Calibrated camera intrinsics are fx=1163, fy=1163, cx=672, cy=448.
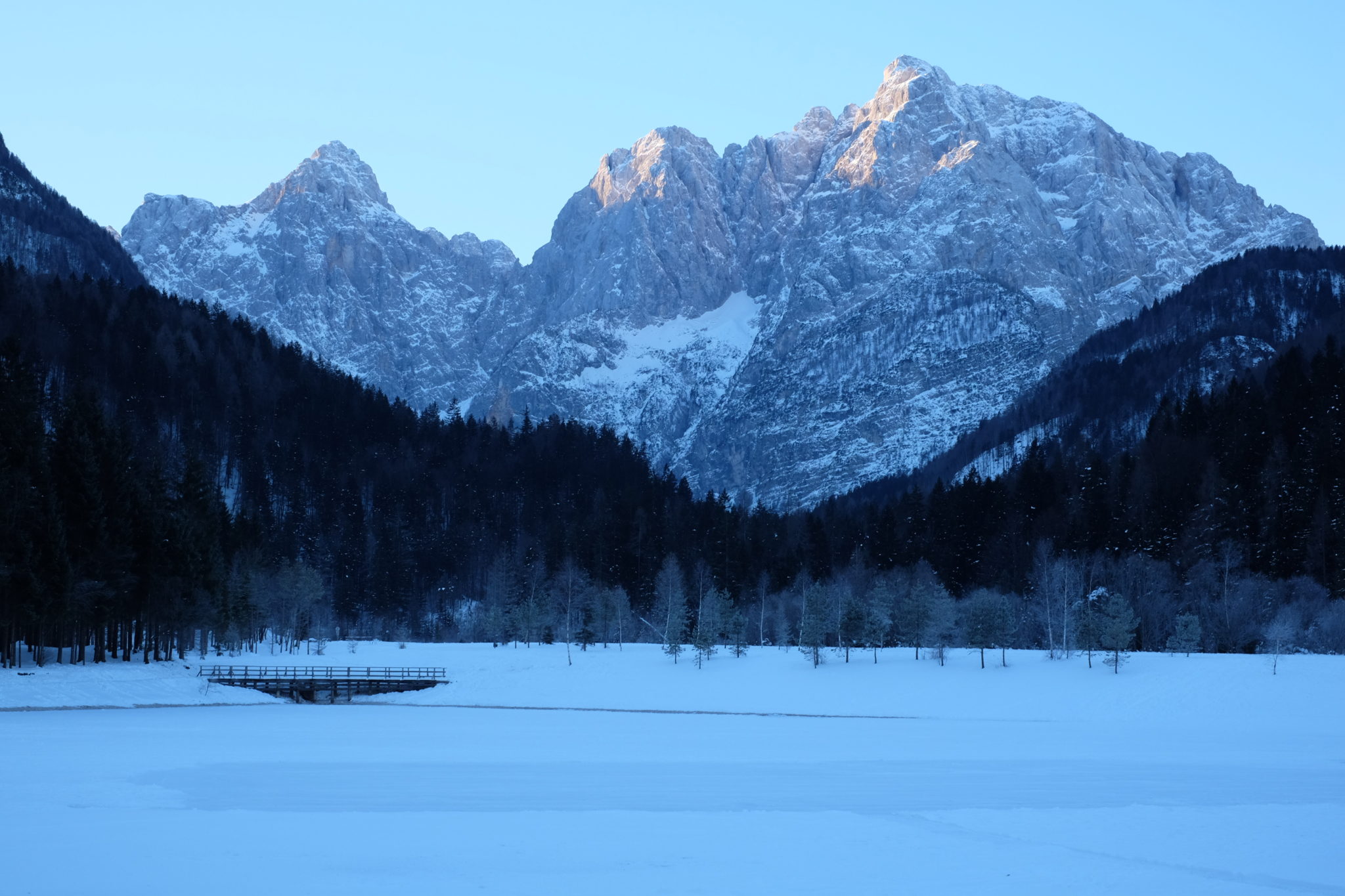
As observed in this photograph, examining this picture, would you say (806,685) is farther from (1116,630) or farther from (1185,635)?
(1185,635)

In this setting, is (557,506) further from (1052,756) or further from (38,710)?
(1052,756)

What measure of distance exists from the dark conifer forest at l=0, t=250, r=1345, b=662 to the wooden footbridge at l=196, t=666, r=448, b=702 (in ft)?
16.3

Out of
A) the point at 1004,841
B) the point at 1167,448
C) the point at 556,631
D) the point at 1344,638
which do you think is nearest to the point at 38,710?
the point at 1004,841

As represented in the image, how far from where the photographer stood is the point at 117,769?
114ft

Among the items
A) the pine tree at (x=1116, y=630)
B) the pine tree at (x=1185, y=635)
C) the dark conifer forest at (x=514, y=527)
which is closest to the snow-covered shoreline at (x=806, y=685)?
the pine tree at (x=1116, y=630)

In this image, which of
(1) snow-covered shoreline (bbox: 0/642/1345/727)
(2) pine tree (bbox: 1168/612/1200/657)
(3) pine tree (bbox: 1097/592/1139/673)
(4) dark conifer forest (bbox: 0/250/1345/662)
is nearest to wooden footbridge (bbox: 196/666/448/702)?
(1) snow-covered shoreline (bbox: 0/642/1345/727)

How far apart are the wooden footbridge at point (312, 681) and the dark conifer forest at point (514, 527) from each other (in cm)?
496

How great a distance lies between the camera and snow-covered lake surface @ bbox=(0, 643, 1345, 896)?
71.2 feet

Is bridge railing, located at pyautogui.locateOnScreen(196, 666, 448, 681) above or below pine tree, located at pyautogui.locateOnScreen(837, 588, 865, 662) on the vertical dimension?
below

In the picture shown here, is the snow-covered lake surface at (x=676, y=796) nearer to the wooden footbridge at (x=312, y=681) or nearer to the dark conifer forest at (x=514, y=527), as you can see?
the wooden footbridge at (x=312, y=681)

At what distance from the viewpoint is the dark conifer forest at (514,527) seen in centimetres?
7388

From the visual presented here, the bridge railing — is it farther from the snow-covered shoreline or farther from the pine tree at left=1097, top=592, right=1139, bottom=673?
the pine tree at left=1097, top=592, right=1139, bottom=673

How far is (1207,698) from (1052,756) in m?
28.6

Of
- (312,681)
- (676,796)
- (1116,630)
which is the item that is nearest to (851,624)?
(1116,630)
